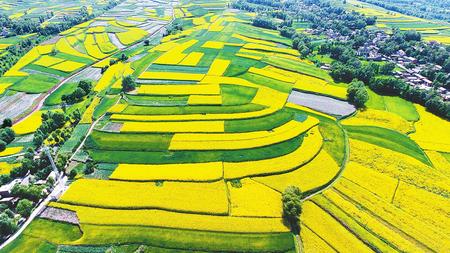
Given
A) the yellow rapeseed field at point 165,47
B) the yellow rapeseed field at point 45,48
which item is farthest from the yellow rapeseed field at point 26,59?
the yellow rapeseed field at point 165,47

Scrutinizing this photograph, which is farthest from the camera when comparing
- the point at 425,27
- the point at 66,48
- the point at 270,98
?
the point at 425,27

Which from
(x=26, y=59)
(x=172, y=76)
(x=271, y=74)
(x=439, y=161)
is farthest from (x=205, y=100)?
(x=26, y=59)

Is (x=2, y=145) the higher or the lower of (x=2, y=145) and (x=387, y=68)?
the lower

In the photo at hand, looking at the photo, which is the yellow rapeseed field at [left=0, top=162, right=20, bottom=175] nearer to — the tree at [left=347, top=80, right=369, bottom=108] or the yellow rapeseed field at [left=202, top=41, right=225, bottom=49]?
the yellow rapeseed field at [left=202, top=41, right=225, bottom=49]

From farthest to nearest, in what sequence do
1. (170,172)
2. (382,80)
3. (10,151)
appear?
(382,80) → (10,151) → (170,172)

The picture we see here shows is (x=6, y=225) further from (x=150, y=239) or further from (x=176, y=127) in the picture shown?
(x=176, y=127)
